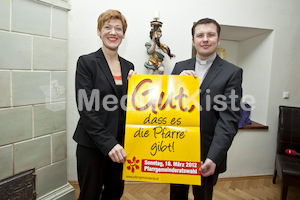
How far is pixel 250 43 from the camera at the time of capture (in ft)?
8.71

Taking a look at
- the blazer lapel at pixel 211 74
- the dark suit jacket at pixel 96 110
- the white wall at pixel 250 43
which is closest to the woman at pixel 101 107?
the dark suit jacket at pixel 96 110

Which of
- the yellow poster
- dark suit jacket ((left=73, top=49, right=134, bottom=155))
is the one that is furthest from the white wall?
the yellow poster

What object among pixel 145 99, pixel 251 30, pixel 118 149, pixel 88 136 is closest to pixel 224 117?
pixel 145 99

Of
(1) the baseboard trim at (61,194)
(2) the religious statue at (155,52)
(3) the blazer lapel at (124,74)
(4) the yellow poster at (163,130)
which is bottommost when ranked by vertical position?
(1) the baseboard trim at (61,194)

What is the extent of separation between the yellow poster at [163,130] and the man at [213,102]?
7 centimetres

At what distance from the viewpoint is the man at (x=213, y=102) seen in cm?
92

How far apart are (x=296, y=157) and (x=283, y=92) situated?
822 millimetres

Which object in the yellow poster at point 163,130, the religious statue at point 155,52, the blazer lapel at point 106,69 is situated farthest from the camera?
the religious statue at point 155,52

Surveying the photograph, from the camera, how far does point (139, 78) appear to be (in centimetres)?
99

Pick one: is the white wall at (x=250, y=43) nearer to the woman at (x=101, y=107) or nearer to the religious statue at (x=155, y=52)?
the religious statue at (x=155, y=52)

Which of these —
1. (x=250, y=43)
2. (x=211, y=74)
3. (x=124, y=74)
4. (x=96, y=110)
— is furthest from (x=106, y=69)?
(x=250, y=43)

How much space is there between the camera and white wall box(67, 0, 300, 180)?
6.46 ft

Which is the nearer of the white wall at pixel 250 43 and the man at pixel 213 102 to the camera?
the man at pixel 213 102

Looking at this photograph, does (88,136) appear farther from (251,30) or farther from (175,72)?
(251,30)
